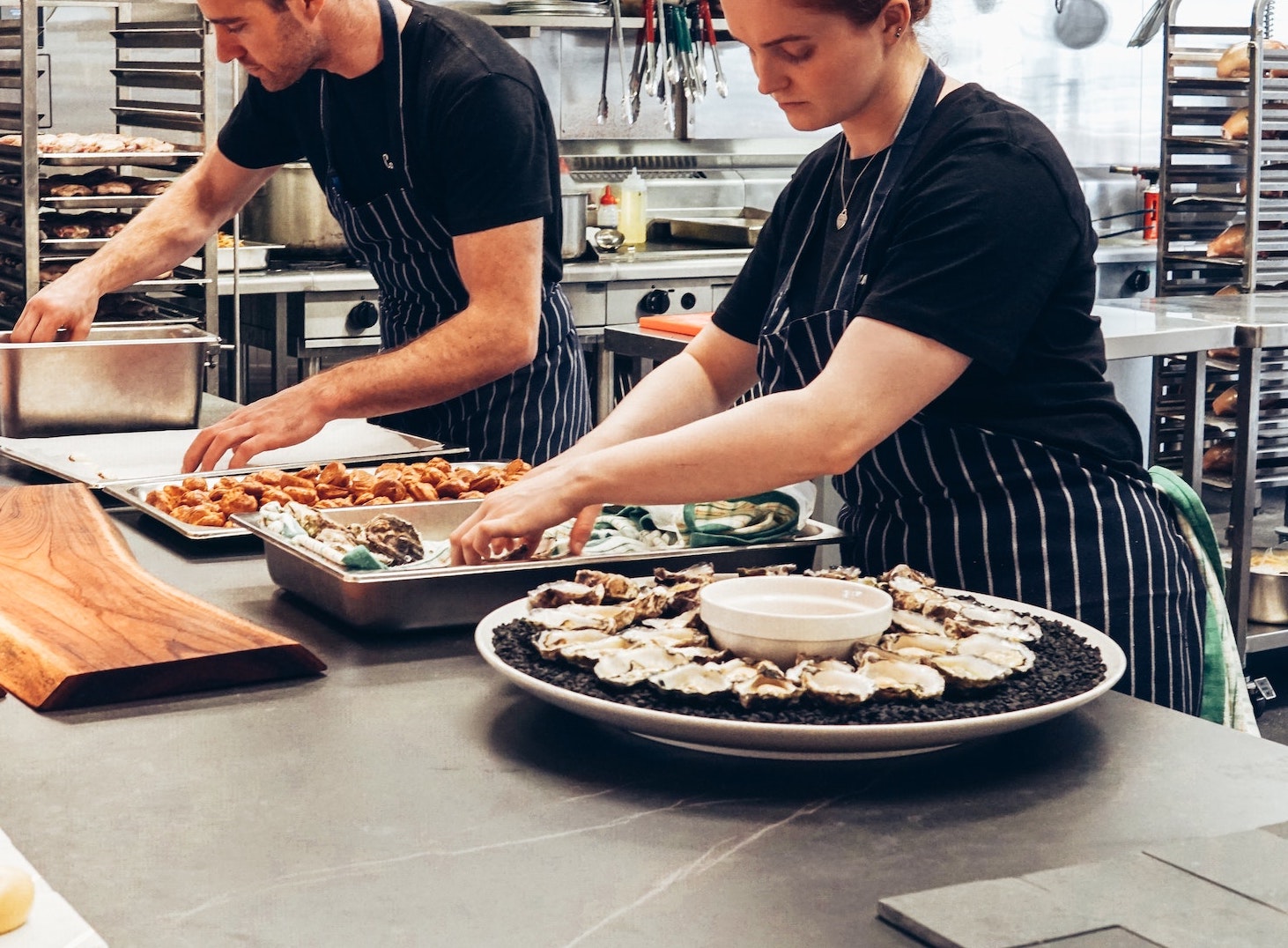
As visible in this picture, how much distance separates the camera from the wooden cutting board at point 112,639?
128 centimetres

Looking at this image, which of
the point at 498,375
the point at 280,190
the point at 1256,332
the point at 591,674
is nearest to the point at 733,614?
the point at 591,674

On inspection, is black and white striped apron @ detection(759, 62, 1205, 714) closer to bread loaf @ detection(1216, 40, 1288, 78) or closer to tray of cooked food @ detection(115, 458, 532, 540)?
tray of cooked food @ detection(115, 458, 532, 540)

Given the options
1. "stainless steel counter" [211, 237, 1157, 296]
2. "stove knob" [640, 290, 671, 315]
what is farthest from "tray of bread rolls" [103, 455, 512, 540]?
"stove knob" [640, 290, 671, 315]

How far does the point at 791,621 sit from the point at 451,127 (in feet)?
4.74

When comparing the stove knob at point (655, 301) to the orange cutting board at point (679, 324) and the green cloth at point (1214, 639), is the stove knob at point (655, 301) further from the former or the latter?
the green cloth at point (1214, 639)

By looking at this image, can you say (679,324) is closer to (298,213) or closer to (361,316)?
(361,316)

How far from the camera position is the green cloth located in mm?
1889

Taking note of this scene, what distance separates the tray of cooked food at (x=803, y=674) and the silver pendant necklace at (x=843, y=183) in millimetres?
634

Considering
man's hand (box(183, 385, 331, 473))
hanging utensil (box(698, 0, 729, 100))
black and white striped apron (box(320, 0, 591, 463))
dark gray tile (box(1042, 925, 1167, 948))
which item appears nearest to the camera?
dark gray tile (box(1042, 925, 1167, 948))

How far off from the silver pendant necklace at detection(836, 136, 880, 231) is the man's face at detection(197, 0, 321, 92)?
3.01 feet

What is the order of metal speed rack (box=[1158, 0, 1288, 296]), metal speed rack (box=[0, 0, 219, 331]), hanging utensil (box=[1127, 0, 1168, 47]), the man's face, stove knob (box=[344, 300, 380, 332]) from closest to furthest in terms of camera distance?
the man's face → metal speed rack (box=[0, 0, 219, 331]) → metal speed rack (box=[1158, 0, 1288, 296]) → stove knob (box=[344, 300, 380, 332]) → hanging utensil (box=[1127, 0, 1168, 47])

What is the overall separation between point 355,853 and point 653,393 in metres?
1.08

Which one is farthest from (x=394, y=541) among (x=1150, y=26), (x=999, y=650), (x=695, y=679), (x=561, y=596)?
(x=1150, y=26)

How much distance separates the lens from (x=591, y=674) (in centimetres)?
121
